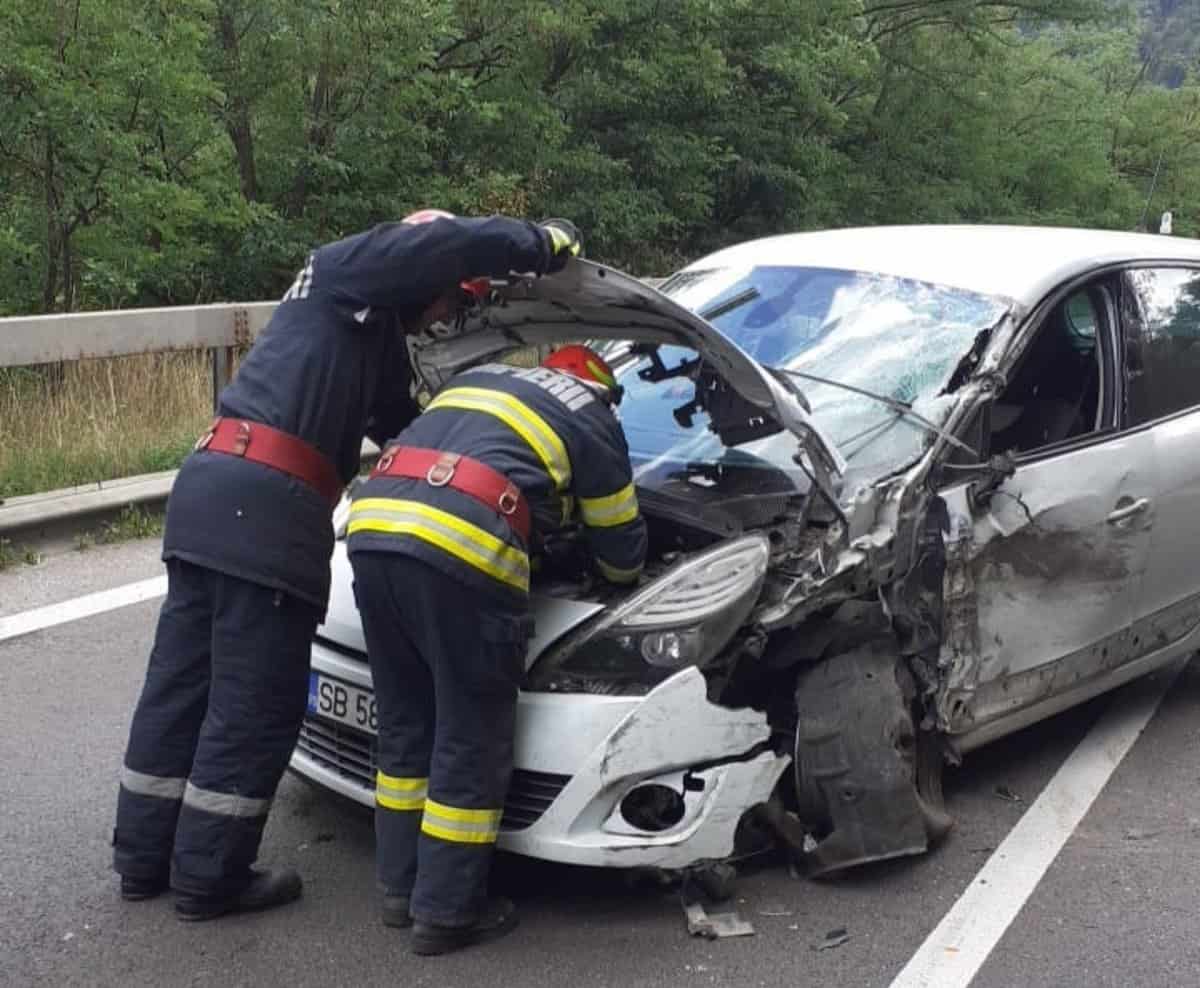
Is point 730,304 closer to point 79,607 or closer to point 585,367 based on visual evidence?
point 585,367

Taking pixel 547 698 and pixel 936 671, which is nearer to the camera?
pixel 547 698

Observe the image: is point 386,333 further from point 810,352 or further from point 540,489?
point 810,352

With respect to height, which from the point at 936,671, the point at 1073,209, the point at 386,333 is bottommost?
the point at 1073,209

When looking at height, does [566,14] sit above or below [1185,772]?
above

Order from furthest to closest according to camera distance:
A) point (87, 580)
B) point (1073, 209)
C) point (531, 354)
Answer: point (1073, 209), point (87, 580), point (531, 354)

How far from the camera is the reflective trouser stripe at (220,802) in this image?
3.23 meters

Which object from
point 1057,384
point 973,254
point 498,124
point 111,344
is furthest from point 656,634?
point 498,124

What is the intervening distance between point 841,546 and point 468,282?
45.4 inches

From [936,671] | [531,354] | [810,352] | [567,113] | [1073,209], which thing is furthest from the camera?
[1073,209]

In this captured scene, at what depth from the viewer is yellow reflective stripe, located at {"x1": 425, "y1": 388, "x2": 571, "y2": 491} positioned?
10.1ft

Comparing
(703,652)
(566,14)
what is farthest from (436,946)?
(566,14)

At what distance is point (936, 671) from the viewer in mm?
3656

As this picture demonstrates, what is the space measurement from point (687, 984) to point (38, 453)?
5575 mm

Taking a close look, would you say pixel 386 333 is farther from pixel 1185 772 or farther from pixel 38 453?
pixel 38 453
